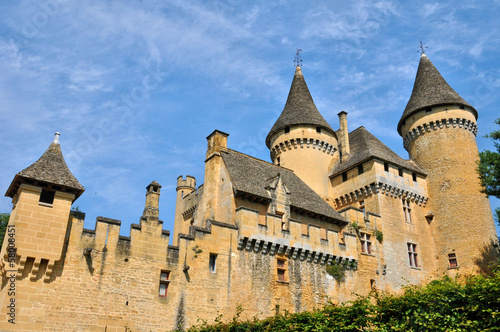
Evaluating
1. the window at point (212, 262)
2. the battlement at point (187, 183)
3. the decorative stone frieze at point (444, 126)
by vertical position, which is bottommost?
the window at point (212, 262)

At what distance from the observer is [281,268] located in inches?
914

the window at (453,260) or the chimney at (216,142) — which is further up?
the chimney at (216,142)

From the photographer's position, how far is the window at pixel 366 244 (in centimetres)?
2749

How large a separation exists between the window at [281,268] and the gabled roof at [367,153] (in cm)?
1153

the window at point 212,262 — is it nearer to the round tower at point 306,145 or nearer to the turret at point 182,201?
the round tower at point 306,145

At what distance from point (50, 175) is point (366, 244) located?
61.9 feet

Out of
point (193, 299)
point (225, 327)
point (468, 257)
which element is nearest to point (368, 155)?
point (468, 257)

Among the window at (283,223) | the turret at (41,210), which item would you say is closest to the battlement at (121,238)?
the turret at (41,210)

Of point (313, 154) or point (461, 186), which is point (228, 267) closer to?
point (313, 154)

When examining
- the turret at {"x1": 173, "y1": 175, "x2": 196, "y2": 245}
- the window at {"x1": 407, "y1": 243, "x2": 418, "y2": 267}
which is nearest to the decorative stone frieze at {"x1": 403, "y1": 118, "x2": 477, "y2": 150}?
the window at {"x1": 407, "y1": 243, "x2": 418, "y2": 267}

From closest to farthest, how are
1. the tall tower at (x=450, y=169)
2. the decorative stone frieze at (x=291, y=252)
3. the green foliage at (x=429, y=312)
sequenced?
1. the green foliage at (x=429, y=312)
2. the decorative stone frieze at (x=291, y=252)
3. the tall tower at (x=450, y=169)

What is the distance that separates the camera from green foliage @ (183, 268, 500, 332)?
33.5 feet

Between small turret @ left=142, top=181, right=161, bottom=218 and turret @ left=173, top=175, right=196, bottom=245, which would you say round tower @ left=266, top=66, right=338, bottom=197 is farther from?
small turret @ left=142, top=181, right=161, bottom=218

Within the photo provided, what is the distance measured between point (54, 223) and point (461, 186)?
87.4ft
